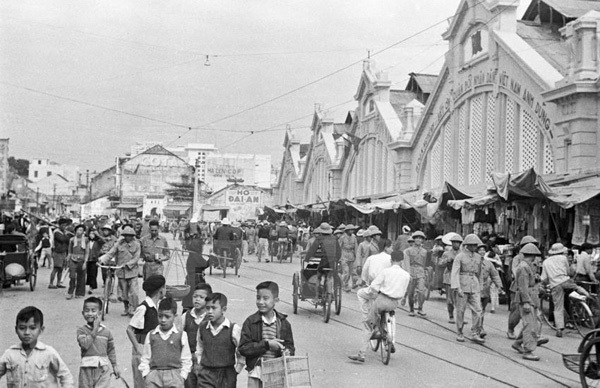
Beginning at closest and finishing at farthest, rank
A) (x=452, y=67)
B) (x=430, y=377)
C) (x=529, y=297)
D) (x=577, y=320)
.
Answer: (x=430, y=377)
(x=529, y=297)
(x=577, y=320)
(x=452, y=67)

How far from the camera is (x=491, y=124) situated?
79.0 ft

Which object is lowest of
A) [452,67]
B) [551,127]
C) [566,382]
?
[566,382]

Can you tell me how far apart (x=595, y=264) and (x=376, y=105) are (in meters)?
22.4

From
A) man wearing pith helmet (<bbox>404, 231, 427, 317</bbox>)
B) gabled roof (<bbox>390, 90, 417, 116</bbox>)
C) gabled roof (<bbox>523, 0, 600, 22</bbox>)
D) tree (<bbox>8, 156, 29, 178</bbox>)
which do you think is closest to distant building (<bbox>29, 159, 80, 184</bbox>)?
tree (<bbox>8, 156, 29, 178</bbox>)

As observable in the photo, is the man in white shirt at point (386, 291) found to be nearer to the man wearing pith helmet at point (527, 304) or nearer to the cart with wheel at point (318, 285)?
the man wearing pith helmet at point (527, 304)

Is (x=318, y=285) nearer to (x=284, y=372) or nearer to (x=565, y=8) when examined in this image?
(x=284, y=372)

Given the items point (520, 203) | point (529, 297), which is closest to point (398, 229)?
point (520, 203)

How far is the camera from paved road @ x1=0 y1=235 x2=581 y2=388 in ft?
28.7

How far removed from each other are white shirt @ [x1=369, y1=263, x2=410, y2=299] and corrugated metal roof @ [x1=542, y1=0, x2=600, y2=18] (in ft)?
62.5

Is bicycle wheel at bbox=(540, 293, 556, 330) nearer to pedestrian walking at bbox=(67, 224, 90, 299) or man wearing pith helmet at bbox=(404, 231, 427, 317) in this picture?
man wearing pith helmet at bbox=(404, 231, 427, 317)

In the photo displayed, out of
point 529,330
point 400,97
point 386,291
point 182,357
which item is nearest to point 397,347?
point 386,291

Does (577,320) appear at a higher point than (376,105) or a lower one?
lower

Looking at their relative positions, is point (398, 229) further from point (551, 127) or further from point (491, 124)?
point (551, 127)

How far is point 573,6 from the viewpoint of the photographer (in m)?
26.3
